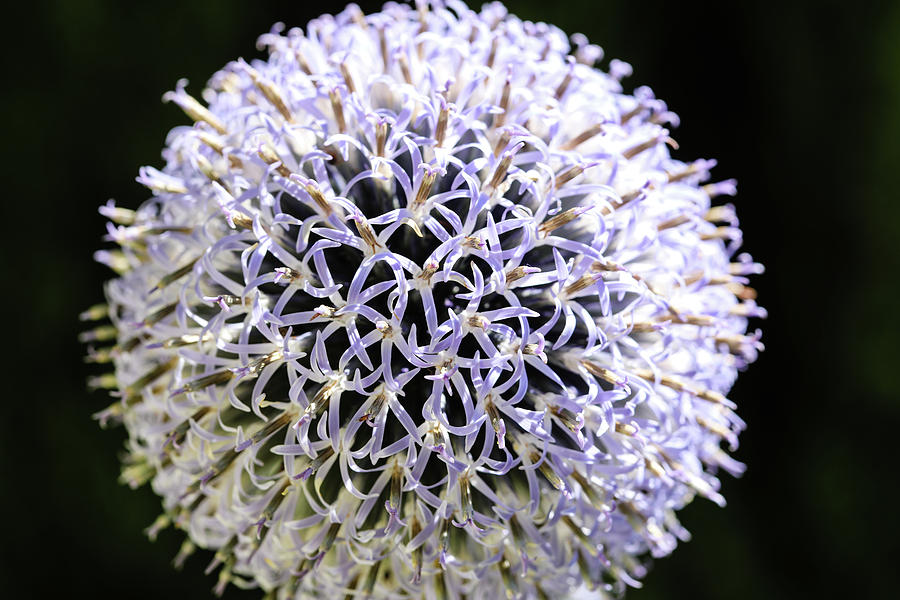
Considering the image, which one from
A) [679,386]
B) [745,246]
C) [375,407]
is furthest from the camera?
[745,246]

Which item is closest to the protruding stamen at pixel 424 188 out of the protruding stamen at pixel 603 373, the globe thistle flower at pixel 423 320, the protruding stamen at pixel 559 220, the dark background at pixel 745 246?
the globe thistle flower at pixel 423 320

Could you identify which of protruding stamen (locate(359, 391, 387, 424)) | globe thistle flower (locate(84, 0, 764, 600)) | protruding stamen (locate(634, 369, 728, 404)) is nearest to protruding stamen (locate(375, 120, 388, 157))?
globe thistle flower (locate(84, 0, 764, 600))

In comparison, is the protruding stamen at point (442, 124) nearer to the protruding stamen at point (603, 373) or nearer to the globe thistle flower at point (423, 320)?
the globe thistle flower at point (423, 320)

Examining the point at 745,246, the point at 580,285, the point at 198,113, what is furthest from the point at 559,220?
the point at 745,246

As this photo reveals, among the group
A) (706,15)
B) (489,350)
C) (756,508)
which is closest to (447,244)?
(489,350)

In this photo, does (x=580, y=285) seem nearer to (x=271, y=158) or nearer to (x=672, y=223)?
(x=672, y=223)

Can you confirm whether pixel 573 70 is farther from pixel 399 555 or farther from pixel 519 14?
pixel 519 14

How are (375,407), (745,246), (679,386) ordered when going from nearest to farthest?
(375,407) < (679,386) < (745,246)
